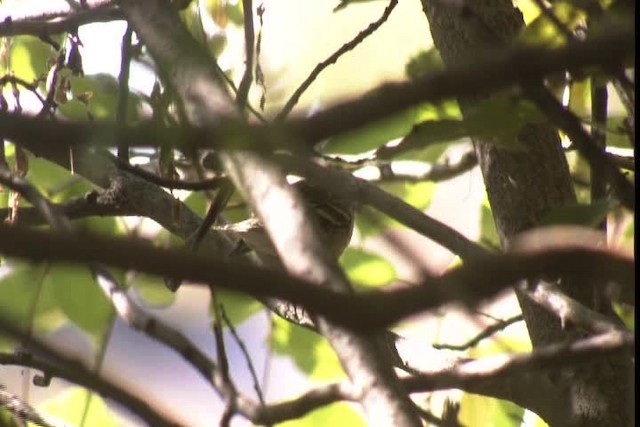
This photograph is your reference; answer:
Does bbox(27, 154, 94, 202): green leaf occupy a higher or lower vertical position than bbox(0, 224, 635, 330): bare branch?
higher

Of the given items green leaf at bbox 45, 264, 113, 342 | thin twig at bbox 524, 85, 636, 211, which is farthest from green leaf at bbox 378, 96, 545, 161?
green leaf at bbox 45, 264, 113, 342

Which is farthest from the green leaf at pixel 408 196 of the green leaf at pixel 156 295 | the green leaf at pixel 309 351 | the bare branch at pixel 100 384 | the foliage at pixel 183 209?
the bare branch at pixel 100 384

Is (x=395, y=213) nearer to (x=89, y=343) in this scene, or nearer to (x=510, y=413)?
(x=510, y=413)

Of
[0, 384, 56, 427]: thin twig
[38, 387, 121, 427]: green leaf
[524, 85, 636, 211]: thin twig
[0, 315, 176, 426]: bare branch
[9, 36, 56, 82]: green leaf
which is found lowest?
[0, 315, 176, 426]: bare branch

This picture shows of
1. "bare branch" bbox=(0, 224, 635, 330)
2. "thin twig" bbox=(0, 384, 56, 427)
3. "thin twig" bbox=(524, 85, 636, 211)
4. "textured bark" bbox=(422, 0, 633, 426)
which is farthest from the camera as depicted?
"textured bark" bbox=(422, 0, 633, 426)

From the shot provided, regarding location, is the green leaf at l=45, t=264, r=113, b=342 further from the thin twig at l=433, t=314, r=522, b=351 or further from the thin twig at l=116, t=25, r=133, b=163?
the thin twig at l=433, t=314, r=522, b=351

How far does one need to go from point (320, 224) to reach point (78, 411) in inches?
15.1

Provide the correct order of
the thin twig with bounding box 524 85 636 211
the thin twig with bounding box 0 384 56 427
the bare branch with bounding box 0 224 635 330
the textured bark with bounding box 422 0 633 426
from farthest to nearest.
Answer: the textured bark with bounding box 422 0 633 426 → the thin twig with bounding box 0 384 56 427 → the thin twig with bounding box 524 85 636 211 → the bare branch with bounding box 0 224 635 330

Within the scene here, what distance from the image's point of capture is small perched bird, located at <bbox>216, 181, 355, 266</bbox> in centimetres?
125

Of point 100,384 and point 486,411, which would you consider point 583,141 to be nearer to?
point 100,384

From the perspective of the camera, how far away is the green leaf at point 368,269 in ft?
3.76

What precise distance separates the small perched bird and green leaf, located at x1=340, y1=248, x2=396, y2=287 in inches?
3.3

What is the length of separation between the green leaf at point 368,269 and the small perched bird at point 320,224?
0.08m

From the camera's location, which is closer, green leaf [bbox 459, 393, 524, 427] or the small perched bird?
green leaf [bbox 459, 393, 524, 427]
